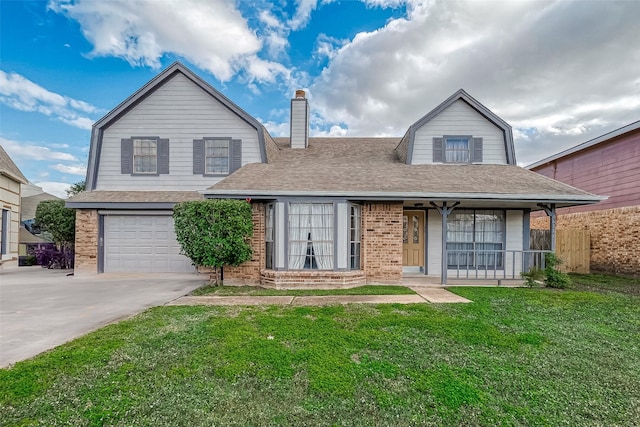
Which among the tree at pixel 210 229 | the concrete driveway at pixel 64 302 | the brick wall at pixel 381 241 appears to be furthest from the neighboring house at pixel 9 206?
the brick wall at pixel 381 241

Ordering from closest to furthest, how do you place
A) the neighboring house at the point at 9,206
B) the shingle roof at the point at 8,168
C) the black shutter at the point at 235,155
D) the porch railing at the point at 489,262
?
the porch railing at the point at 489,262, the black shutter at the point at 235,155, the shingle roof at the point at 8,168, the neighboring house at the point at 9,206

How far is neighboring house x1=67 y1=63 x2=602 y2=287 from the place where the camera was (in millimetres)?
8656

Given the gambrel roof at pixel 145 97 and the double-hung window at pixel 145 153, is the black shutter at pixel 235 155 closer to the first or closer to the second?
the gambrel roof at pixel 145 97

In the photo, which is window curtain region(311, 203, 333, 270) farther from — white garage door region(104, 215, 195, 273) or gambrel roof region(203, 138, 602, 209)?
white garage door region(104, 215, 195, 273)

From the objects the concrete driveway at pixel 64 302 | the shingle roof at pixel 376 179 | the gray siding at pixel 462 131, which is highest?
the gray siding at pixel 462 131

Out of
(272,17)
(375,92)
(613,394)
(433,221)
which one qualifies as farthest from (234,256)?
(375,92)

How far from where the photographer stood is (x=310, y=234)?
862cm

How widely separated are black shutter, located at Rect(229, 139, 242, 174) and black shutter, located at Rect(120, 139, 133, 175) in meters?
3.75

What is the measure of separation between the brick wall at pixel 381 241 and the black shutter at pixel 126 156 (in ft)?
29.3

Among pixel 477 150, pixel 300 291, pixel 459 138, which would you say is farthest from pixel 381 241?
pixel 477 150

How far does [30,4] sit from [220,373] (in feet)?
55.8

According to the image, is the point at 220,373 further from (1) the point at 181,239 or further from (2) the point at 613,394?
(1) the point at 181,239

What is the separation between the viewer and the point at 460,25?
461 inches

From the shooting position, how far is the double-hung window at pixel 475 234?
34.2ft
